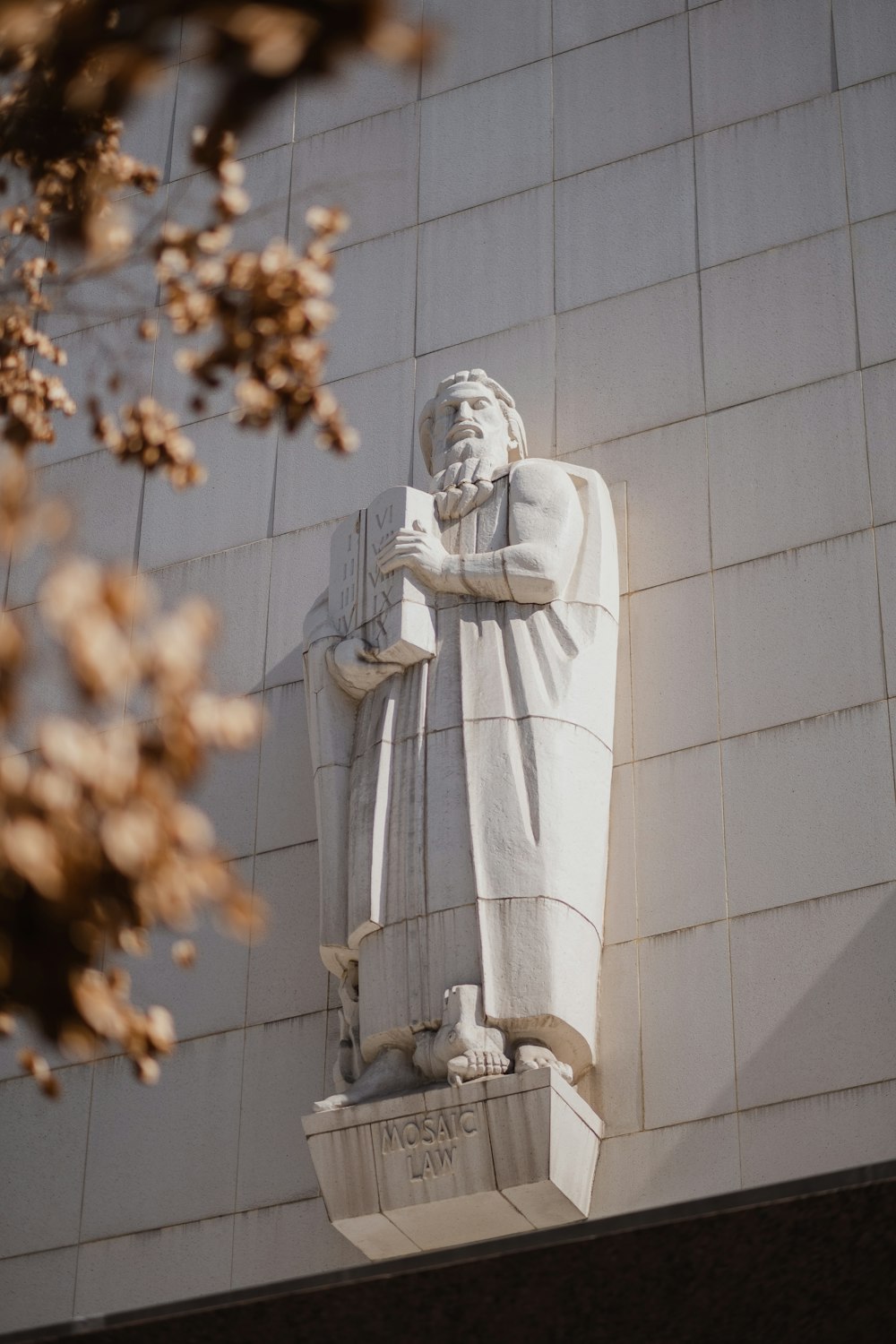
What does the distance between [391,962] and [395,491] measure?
6.41ft

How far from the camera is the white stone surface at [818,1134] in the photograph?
708 cm

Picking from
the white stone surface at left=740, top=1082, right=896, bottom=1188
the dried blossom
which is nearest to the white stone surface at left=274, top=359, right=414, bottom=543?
the white stone surface at left=740, top=1082, right=896, bottom=1188

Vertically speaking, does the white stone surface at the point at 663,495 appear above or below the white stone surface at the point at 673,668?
above

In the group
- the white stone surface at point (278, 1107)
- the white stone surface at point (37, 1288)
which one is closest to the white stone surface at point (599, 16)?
the white stone surface at point (278, 1107)

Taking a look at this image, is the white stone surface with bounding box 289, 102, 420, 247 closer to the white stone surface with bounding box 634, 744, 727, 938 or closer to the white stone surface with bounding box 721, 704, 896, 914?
the white stone surface with bounding box 634, 744, 727, 938

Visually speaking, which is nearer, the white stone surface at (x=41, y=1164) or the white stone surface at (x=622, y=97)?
the white stone surface at (x=41, y=1164)

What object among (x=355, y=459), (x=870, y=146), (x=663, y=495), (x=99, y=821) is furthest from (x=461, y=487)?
(x=99, y=821)

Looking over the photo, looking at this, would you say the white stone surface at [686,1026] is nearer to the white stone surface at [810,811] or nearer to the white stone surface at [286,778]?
the white stone surface at [810,811]

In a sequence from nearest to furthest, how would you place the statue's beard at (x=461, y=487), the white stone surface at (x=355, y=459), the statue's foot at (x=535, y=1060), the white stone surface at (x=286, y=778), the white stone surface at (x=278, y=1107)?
the statue's foot at (x=535, y=1060) < the white stone surface at (x=278, y=1107) < the statue's beard at (x=461, y=487) < the white stone surface at (x=286, y=778) < the white stone surface at (x=355, y=459)

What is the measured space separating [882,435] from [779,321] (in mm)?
834

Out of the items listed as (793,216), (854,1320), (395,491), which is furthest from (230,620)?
(854,1320)

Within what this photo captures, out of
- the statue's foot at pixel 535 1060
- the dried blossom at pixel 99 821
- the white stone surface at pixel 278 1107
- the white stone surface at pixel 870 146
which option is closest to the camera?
the dried blossom at pixel 99 821

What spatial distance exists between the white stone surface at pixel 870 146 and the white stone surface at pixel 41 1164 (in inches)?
195

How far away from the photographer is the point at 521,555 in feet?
26.2
